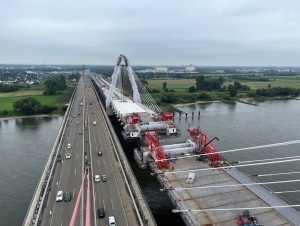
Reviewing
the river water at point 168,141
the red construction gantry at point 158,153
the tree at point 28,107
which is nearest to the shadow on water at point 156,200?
the river water at point 168,141

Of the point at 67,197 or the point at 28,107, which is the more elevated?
the point at 28,107

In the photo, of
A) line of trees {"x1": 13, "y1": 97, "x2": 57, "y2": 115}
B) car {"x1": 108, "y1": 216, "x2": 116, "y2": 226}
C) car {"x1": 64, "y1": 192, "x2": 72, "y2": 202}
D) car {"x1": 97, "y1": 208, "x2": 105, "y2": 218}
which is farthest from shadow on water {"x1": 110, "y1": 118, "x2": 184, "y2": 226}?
line of trees {"x1": 13, "y1": 97, "x2": 57, "y2": 115}

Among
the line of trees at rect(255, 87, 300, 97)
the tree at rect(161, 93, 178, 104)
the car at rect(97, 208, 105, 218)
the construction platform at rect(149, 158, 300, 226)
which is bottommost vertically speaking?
the construction platform at rect(149, 158, 300, 226)

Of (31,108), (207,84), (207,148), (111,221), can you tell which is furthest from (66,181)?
(207,84)

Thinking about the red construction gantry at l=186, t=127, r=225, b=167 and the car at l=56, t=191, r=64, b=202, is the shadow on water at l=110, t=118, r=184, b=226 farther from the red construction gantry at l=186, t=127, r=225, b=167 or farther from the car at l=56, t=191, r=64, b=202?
the car at l=56, t=191, r=64, b=202

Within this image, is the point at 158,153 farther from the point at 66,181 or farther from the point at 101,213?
the point at 101,213

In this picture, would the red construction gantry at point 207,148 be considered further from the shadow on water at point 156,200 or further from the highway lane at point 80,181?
the highway lane at point 80,181
